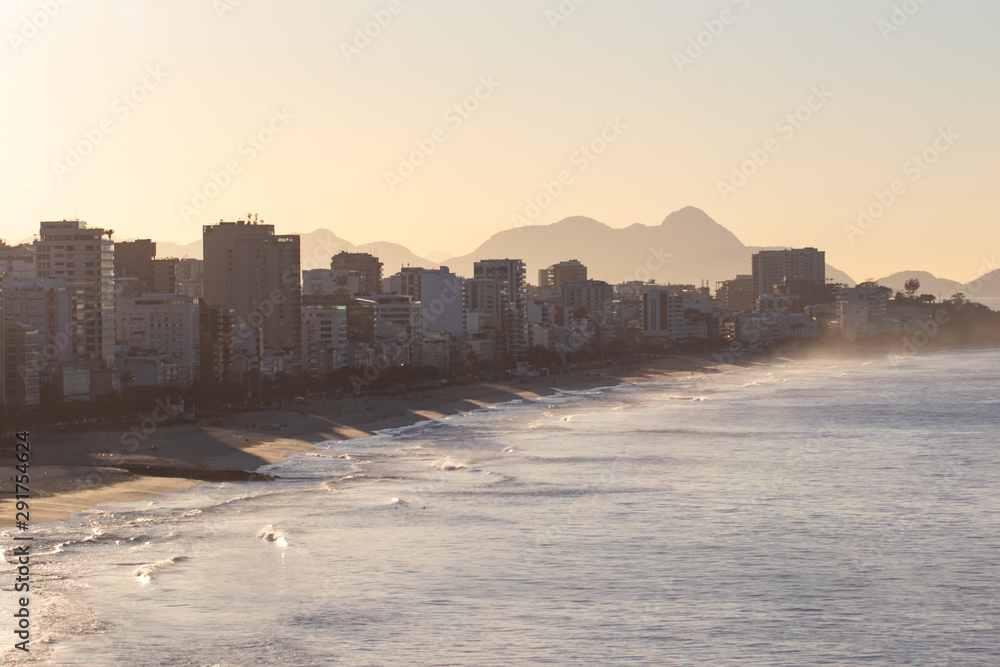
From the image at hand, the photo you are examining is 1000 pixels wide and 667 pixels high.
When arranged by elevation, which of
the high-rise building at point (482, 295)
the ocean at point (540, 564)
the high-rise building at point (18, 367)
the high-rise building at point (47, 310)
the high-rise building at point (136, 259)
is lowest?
the ocean at point (540, 564)

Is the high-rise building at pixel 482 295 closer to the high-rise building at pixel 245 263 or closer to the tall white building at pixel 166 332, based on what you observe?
the high-rise building at pixel 245 263

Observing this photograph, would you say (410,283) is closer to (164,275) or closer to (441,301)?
(441,301)

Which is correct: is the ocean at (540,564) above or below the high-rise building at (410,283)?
below

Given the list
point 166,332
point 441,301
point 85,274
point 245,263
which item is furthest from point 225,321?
point 441,301

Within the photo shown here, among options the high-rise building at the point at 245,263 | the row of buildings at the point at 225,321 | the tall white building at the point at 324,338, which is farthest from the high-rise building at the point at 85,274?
the high-rise building at the point at 245,263

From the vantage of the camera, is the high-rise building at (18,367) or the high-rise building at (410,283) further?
the high-rise building at (410,283)

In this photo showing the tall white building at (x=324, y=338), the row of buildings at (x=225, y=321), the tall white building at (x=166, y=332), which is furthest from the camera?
the tall white building at (x=324, y=338)

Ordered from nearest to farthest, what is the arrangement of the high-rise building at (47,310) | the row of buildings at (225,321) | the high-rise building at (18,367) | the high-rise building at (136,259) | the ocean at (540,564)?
the ocean at (540,564)
the high-rise building at (18,367)
the row of buildings at (225,321)
the high-rise building at (47,310)
the high-rise building at (136,259)

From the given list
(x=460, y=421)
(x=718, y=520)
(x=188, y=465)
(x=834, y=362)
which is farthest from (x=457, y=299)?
(x=718, y=520)
